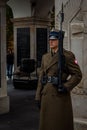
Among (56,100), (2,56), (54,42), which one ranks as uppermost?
(54,42)

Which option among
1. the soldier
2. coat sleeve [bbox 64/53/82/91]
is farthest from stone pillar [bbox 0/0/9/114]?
coat sleeve [bbox 64/53/82/91]

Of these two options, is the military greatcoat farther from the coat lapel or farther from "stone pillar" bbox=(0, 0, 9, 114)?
"stone pillar" bbox=(0, 0, 9, 114)

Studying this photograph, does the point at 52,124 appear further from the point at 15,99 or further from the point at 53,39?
the point at 15,99

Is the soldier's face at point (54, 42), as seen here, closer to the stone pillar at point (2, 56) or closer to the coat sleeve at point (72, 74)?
the coat sleeve at point (72, 74)

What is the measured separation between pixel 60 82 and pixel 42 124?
621mm

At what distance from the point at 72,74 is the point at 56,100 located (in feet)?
1.27

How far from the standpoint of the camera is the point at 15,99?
14.4 metres

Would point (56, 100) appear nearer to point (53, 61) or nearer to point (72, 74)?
point (72, 74)

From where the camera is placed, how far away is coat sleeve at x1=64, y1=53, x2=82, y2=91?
5656 mm

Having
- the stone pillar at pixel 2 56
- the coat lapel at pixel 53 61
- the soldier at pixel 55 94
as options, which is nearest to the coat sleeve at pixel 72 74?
the soldier at pixel 55 94

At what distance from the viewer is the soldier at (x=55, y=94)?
572 cm

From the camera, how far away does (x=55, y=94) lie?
574 centimetres

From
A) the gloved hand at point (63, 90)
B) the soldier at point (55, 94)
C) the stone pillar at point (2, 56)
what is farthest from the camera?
the stone pillar at point (2, 56)

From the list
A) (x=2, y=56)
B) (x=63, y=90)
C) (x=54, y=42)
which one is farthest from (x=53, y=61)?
(x=2, y=56)
